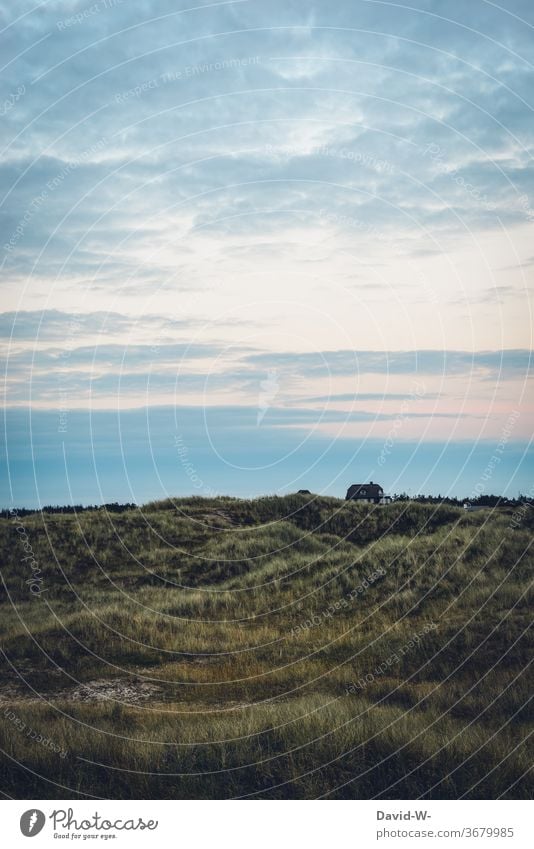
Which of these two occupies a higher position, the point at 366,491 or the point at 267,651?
the point at 366,491

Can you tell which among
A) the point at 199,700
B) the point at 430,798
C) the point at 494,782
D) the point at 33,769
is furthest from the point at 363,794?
the point at 199,700

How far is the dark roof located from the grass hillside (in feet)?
16.1

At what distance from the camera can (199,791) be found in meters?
10.3

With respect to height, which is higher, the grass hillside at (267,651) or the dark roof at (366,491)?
the dark roof at (366,491)

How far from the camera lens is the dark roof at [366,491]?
45281 mm

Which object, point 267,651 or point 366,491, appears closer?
point 267,651

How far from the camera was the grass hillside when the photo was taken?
1091 centimetres

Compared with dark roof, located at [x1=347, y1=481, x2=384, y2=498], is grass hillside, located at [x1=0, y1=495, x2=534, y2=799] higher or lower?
lower

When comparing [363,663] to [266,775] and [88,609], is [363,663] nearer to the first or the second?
[266,775]

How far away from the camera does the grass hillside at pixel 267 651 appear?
35.8ft

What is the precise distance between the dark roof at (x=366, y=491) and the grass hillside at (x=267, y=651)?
491 cm

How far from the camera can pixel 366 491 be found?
45969mm

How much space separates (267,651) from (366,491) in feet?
85.4

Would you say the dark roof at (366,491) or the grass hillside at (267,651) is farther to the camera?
the dark roof at (366,491)
